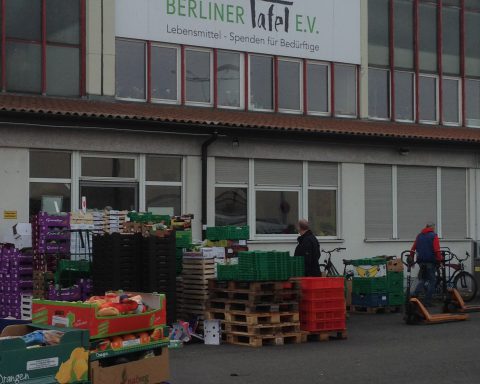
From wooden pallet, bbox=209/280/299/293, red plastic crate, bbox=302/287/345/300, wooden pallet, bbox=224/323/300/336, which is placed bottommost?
wooden pallet, bbox=224/323/300/336

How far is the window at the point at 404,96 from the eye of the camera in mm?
24922

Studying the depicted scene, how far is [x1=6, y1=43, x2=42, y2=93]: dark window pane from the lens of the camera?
19.2m

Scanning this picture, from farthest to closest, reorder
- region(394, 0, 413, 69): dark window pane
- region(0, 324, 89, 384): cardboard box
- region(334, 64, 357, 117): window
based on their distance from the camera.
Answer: region(394, 0, 413, 69): dark window pane < region(334, 64, 357, 117): window < region(0, 324, 89, 384): cardboard box

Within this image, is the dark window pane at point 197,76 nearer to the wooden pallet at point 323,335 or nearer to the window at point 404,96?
the window at point 404,96

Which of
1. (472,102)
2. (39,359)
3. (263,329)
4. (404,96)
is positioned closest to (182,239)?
(263,329)

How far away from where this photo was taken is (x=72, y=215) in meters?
16.3

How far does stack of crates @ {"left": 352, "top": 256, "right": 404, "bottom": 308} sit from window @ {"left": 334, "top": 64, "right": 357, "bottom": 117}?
5411 mm

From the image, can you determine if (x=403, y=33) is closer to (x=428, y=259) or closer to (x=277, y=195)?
(x=277, y=195)

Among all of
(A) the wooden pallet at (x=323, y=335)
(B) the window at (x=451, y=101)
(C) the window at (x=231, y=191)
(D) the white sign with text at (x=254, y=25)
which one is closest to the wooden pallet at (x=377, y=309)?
(C) the window at (x=231, y=191)

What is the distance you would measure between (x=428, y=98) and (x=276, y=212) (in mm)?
6856

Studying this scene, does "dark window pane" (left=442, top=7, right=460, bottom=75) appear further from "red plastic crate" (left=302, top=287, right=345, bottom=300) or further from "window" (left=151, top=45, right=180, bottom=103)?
"red plastic crate" (left=302, top=287, right=345, bottom=300)

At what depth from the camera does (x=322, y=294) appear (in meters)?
15.0

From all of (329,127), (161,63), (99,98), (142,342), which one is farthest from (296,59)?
(142,342)

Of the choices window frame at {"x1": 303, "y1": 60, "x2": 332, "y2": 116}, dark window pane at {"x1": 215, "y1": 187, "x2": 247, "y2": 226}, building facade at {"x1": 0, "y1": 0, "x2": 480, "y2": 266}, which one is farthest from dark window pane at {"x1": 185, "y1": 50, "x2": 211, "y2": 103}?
window frame at {"x1": 303, "y1": 60, "x2": 332, "y2": 116}
